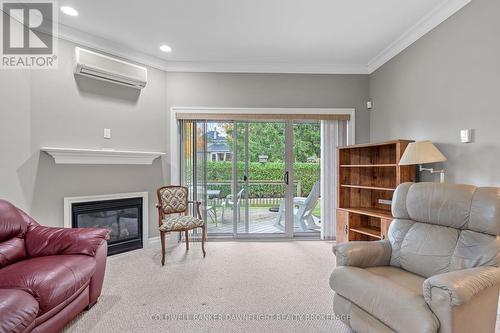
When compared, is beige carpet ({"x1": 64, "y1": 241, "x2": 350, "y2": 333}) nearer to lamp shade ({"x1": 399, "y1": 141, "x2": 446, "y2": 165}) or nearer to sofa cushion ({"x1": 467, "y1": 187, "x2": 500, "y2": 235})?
sofa cushion ({"x1": 467, "y1": 187, "x2": 500, "y2": 235})

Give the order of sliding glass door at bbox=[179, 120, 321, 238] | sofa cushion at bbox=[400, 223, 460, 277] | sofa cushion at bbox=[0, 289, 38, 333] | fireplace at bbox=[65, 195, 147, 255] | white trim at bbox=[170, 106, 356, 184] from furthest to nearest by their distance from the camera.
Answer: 1. sliding glass door at bbox=[179, 120, 321, 238]
2. white trim at bbox=[170, 106, 356, 184]
3. fireplace at bbox=[65, 195, 147, 255]
4. sofa cushion at bbox=[400, 223, 460, 277]
5. sofa cushion at bbox=[0, 289, 38, 333]

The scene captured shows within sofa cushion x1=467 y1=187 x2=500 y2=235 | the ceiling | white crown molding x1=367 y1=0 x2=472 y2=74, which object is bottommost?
sofa cushion x1=467 y1=187 x2=500 y2=235

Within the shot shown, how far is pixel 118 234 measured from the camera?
11.8 feet

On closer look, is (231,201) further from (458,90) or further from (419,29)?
(419,29)

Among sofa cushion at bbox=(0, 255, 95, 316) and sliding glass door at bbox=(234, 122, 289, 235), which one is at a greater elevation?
sliding glass door at bbox=(234, 122, 289, 235)

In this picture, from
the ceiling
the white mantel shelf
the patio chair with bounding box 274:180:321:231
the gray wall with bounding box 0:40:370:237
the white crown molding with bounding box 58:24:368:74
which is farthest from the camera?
the patio chair with bounding box 274:180:321:231

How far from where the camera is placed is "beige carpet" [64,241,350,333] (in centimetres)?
200

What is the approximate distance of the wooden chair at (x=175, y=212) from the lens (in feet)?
10.7

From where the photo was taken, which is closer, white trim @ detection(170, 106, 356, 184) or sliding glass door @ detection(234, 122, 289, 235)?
white trim @ detection(170, 106, 356, 184)

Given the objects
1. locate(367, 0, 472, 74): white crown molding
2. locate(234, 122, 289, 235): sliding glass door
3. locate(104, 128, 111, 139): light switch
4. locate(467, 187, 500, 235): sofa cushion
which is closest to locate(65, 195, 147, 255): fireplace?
locate(104, 128, 111, 139): light switch

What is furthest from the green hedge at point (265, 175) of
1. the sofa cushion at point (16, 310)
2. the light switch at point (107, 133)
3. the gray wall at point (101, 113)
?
the sofa cushion at point (16, 310)

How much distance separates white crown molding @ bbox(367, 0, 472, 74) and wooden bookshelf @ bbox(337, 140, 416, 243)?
1278 millimetres

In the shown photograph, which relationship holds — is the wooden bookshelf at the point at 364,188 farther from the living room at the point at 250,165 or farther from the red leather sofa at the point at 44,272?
the red leather sofa at the point at 44,272

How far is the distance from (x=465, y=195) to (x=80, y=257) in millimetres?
2933
